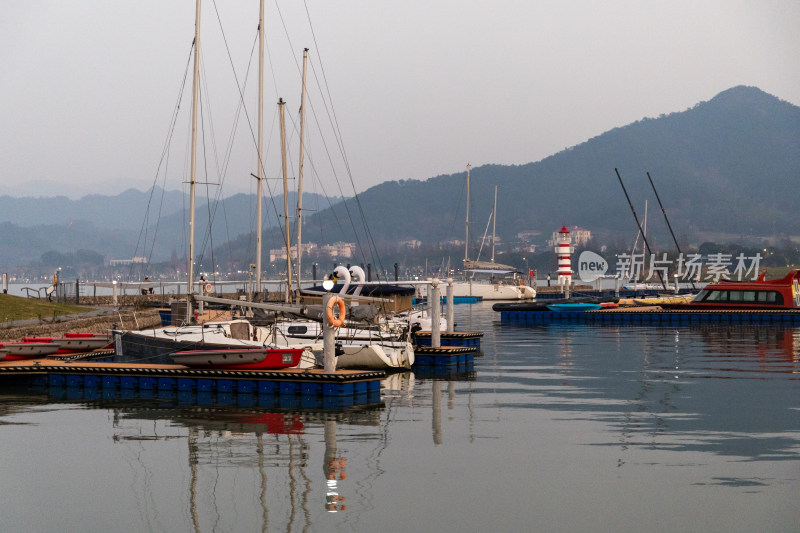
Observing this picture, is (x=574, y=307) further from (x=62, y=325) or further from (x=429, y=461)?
(x=429, y=461)

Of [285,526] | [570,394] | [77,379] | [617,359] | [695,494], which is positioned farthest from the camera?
[617,359]

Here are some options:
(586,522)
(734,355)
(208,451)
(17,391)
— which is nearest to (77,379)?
(17,391)

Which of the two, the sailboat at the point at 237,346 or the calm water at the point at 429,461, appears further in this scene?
the sailboat at the point at 237,346

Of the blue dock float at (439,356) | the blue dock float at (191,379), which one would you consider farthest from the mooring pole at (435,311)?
the blue dock float at (191,379)

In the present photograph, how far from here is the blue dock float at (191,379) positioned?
26.2 m

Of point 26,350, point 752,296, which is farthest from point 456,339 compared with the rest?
point 752,296

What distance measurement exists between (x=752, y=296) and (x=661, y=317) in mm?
6801

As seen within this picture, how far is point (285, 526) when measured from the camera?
1377 centimetres

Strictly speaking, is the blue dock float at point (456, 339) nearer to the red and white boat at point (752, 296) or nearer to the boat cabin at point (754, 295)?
the red and white boat at point (752, 296)

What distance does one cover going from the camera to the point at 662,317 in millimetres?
67312

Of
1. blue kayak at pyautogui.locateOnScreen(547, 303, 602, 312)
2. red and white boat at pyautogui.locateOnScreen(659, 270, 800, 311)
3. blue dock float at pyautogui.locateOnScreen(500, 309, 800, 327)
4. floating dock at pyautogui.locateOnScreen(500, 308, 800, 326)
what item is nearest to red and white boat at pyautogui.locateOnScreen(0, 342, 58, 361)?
blue dock float at pyautogui.locateOnScreen(500, 309, 800, 327)

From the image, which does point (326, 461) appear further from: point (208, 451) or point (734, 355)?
point (734, 355)

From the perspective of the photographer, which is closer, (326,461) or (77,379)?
(326,461)

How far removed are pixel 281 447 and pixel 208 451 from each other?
160 cm
